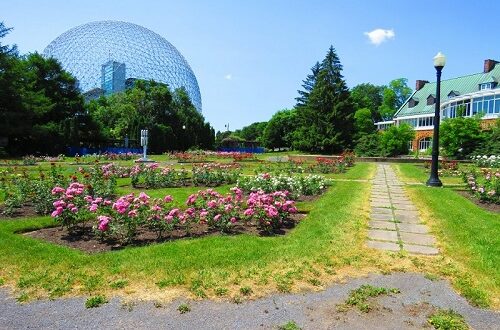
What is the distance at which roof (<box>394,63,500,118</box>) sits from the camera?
48688 millimetres

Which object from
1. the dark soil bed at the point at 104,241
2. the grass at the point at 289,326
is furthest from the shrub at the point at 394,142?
the grass at the point at 289,326

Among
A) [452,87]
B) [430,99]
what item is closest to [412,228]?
[452,87]

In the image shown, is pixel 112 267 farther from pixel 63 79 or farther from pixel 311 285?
pixel 63 79

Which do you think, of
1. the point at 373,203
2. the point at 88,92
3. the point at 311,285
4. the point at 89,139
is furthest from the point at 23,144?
the point at 311,285

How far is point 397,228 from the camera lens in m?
6.71

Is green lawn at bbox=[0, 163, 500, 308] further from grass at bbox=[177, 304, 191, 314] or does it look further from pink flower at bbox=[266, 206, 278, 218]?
pink flower at bbox=[266, 206, 278, 218]

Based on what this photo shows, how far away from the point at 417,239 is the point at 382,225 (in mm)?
942

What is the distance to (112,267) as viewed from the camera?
4527mm

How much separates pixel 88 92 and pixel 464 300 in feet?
252

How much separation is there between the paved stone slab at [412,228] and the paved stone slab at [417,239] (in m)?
0.24

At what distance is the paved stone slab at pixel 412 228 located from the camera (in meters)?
6.55

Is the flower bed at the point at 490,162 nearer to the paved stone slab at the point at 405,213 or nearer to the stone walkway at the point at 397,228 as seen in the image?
the stone walkway at the point at 397,228

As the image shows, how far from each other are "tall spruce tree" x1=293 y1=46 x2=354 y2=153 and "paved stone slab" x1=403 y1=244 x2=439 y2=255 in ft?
124

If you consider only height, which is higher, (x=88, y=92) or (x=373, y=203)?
(x=88, y=92)
